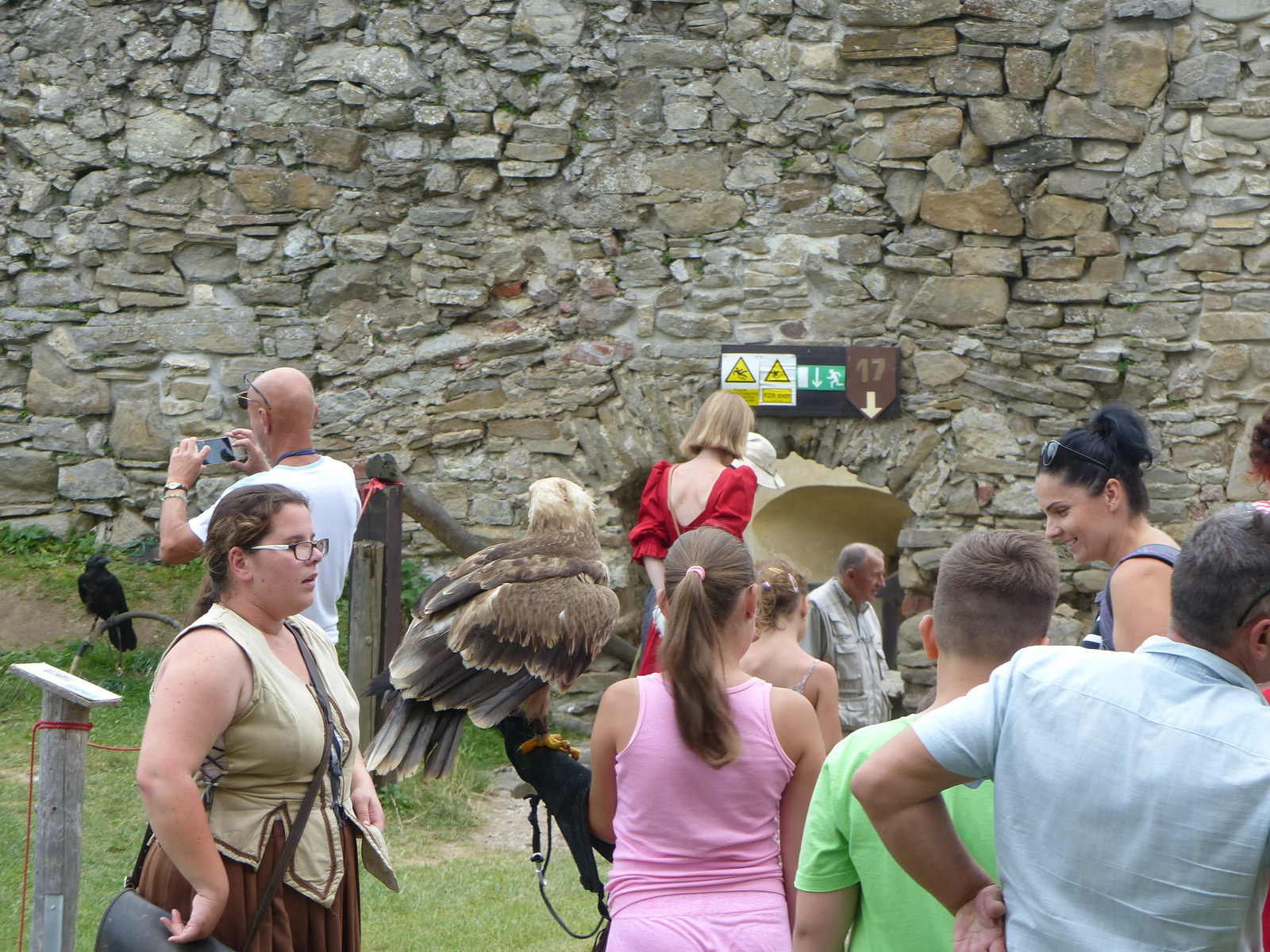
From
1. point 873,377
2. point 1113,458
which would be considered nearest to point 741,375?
point 873,377

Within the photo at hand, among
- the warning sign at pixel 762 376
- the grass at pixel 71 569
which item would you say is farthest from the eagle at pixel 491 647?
the grass at pixel 71 569

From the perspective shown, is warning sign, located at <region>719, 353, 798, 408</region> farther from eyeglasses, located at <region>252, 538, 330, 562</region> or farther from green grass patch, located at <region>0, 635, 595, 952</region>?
eyeglasses, located at <region>252, 538, 330, 562</region>

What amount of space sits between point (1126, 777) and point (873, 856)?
431 millimetres

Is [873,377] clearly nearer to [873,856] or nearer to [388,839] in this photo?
[388,839]

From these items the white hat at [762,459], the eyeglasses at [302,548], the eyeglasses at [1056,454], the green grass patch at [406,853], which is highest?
the eyeglasses at [1056,454]

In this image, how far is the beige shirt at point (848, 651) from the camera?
4.95 meters

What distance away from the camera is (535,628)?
2822 mm

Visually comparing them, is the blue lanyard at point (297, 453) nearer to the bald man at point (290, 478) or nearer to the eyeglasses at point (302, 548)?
the bald man at point (290, 478)

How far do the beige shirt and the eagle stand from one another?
2.18 metres

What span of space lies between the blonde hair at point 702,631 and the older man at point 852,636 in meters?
2.89

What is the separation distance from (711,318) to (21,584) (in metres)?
4.11

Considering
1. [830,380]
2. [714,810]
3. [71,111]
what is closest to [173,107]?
[71,111]

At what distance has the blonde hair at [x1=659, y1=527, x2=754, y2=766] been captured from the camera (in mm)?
1979

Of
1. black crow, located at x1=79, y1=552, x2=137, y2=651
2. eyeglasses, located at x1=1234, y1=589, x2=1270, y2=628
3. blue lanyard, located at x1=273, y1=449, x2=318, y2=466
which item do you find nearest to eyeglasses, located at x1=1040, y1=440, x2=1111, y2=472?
eyeglasses, located at x1=1234, y1=589, x2=1270, y2=628
